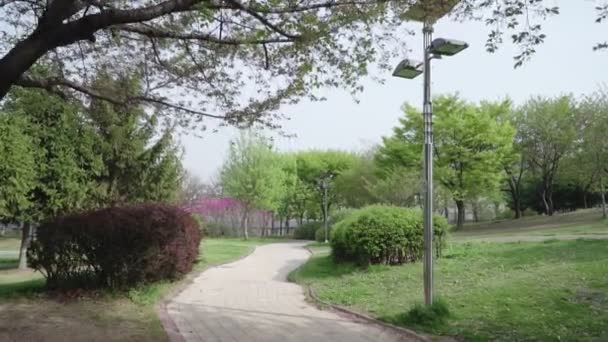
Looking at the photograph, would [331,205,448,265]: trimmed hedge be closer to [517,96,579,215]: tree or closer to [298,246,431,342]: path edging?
[298,246,431,342]: path edging

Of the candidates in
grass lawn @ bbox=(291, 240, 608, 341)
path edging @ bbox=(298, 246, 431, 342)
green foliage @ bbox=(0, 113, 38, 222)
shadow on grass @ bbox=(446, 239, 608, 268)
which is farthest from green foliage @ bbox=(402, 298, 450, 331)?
green foliage @ bbox=(0, 113, 38, 222)

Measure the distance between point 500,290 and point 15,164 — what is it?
1208 cm

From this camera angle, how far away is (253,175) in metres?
44.7

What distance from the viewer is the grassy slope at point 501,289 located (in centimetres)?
705

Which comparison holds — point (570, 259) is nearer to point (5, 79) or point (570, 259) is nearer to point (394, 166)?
point (5, 79)

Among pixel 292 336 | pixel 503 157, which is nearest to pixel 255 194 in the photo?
pixel 503 157

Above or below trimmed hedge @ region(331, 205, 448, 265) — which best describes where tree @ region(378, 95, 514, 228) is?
above

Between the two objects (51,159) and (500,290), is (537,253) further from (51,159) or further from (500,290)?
(51,159)

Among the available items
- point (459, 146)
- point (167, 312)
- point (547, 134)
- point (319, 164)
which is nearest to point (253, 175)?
point (319, 164)

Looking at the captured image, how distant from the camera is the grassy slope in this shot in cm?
705

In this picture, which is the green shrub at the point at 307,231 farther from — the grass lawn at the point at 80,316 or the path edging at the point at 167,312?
the grass lawn at the point at 80,316

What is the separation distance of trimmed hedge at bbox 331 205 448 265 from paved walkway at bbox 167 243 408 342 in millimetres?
2030

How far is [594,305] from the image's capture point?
784 cm

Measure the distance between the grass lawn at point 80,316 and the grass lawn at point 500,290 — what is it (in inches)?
133
